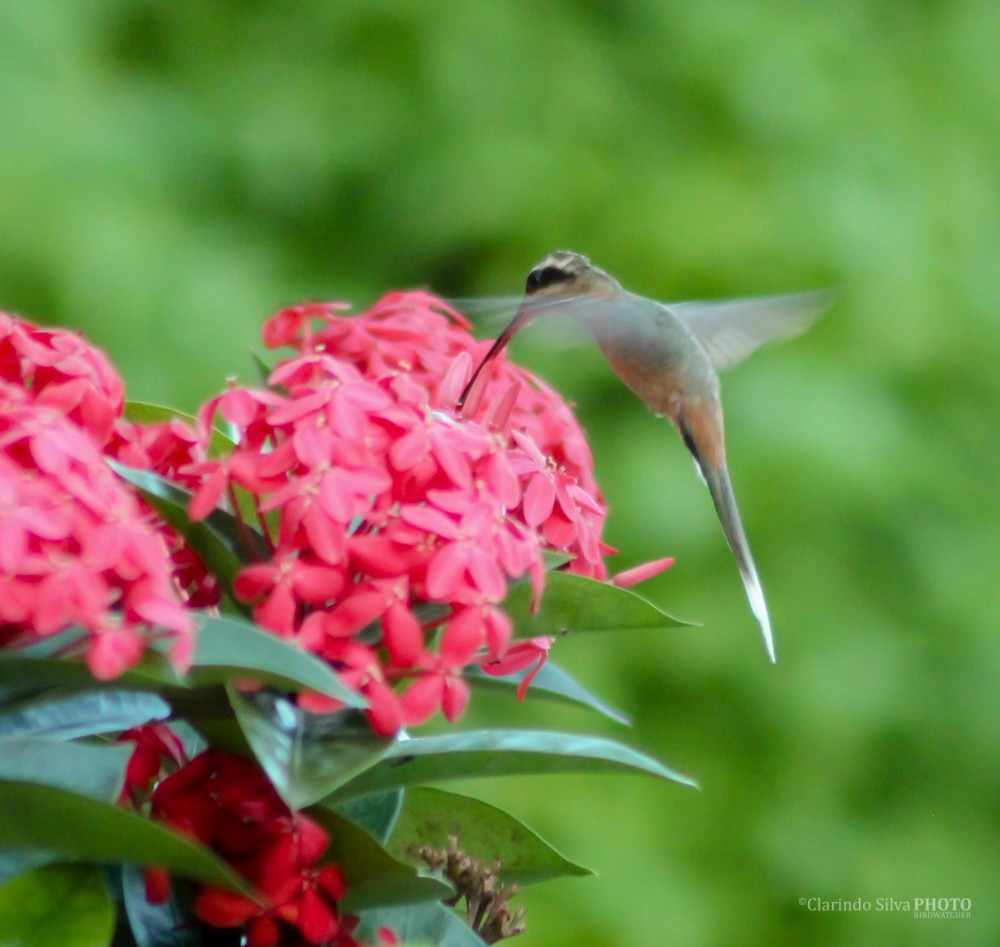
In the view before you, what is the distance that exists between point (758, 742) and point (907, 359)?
2.08 feet

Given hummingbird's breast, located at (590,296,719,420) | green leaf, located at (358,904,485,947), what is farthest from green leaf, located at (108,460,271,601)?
hummingbird's breast, located at (590,296,719,420)

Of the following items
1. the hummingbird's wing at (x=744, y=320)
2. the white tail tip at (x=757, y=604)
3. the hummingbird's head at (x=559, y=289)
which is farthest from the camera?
the hummingbird's wing at (x=744, y=320)

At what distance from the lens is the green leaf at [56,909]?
684 mm

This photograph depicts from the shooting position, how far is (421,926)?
0.88 m

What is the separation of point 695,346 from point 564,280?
0.36m

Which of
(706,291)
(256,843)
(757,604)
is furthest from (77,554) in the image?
(706,291)

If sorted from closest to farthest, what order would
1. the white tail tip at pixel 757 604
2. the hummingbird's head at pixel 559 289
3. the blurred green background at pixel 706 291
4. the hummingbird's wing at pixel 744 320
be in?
1. the hummingbird's head at pixel 559 289
2. the white tail tip at pixel 757 604
3. the hummingbird's wing at pixel 744 320
4. the blurred green background at pixel 706 291

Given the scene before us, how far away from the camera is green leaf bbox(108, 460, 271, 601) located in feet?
2.48

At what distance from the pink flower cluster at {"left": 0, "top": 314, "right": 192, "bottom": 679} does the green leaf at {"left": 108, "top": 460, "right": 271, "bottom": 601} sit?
20 mm

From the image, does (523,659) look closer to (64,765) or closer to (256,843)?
(256,843)

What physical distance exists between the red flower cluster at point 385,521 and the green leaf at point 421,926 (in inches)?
6.0

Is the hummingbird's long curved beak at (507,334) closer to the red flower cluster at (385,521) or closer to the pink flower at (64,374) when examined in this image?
the red flower cluster at (385,521)

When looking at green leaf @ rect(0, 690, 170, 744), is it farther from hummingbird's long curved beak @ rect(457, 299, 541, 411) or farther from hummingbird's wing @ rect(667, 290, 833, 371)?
hummingbird's wing @ rect(667, 290, 833, 371)

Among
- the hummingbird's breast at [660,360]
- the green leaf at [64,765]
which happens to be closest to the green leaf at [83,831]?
the green leaf at [64,765]
